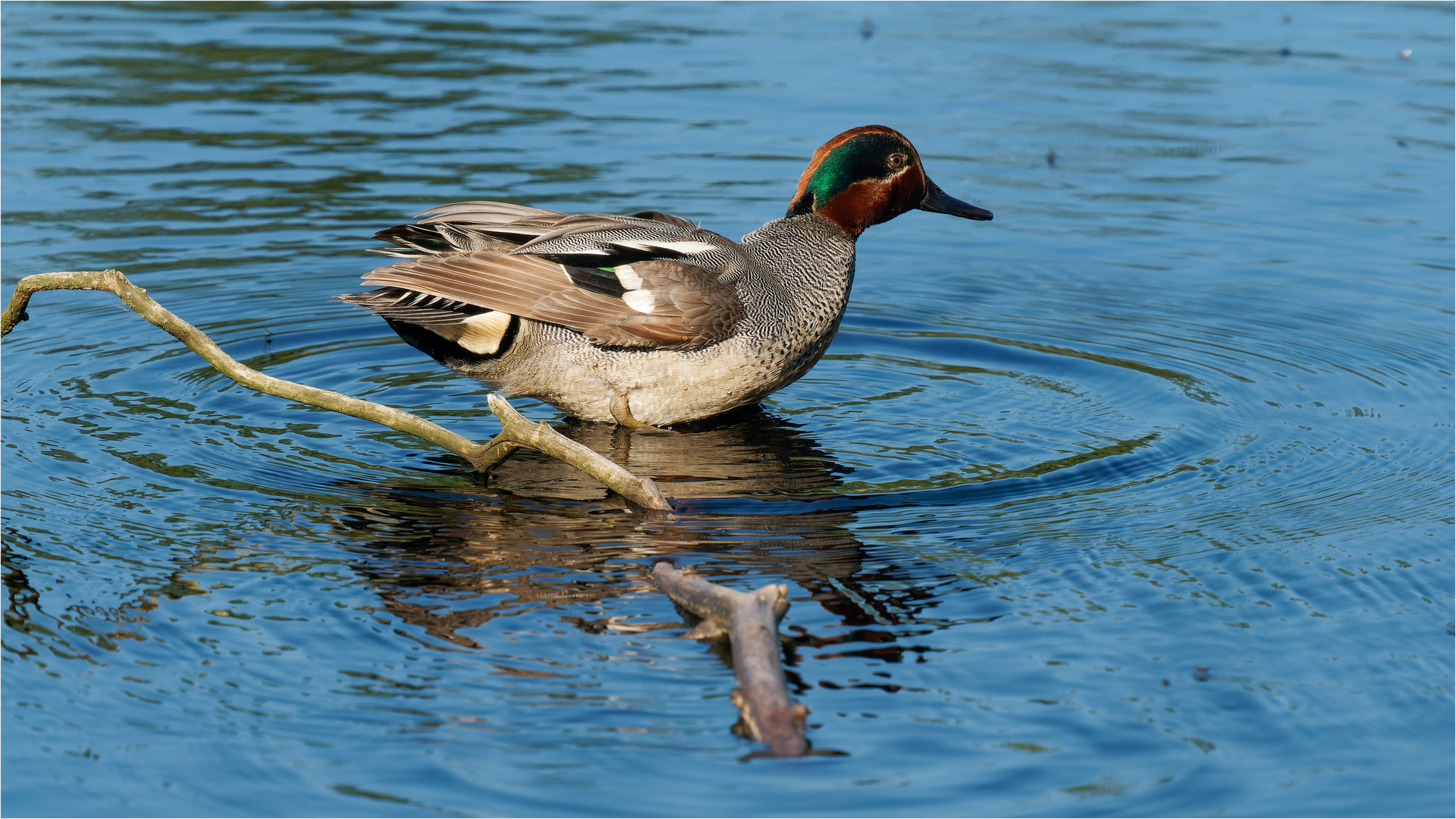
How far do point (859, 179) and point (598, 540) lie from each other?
297cm

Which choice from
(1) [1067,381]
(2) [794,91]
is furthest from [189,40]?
(1) [1067,381]

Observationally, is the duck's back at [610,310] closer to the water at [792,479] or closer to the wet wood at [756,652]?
the water at [792,479]

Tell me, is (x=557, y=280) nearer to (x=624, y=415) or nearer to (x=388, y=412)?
(x=624, y=415)

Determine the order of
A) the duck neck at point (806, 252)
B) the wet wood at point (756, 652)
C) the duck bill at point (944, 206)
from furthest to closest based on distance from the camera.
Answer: the duck bill at point (944, 206) < the duck neck at point (806, 252) < the wet wood at point (756, 652)

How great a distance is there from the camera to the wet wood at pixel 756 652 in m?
4.34

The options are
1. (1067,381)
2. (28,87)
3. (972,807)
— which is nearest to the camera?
(972,807)

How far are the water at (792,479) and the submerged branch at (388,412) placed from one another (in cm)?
20

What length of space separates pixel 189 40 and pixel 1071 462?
11.9 meters

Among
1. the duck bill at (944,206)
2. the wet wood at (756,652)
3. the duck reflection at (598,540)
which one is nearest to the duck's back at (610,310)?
the duck reflection at (598,540)

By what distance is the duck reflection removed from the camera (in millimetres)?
5465

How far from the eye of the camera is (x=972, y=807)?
420 cm

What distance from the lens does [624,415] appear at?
7.67 m

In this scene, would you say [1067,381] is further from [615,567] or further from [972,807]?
[972,807]

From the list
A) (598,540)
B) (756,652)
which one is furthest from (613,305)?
(756,652)
